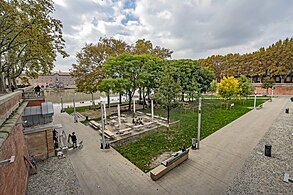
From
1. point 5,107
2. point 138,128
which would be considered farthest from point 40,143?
point 138,128

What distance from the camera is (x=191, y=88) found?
2295 centimetres

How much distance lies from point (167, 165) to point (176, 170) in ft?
2.06

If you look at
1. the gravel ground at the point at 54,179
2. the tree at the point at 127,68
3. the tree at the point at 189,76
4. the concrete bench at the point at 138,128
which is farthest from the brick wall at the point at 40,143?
the tree at the point at 189,76

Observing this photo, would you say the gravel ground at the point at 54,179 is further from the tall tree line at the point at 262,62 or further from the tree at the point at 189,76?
the tall tree line at the point at 262,62

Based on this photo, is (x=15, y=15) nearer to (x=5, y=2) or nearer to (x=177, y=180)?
(x=5, y=2)

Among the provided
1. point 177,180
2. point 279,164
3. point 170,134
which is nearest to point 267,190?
point 279,164

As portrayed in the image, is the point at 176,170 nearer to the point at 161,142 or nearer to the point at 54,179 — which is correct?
the point at 161,142

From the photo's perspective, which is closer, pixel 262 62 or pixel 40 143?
pixel 40 143

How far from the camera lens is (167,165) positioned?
723 cm

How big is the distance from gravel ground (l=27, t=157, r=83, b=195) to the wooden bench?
3.11 meters

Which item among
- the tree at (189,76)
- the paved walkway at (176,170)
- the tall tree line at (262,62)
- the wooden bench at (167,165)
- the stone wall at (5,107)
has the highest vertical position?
the tall tree line at (262,62)

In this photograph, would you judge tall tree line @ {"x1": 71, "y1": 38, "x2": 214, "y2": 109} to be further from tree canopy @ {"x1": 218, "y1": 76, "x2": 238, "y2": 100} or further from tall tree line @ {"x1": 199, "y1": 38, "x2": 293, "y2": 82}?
tall tree line @ {"x1": 199, "y1": 38, "x2": 293, "y2": 82}

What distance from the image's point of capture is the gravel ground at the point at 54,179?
20.8ft

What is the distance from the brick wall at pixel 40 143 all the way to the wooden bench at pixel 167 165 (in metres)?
6.35
